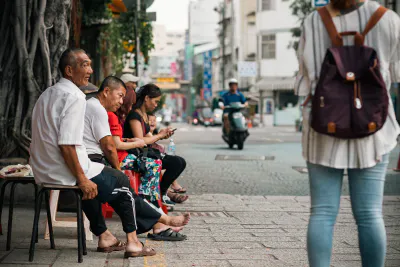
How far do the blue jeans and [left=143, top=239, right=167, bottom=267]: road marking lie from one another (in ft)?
6.05

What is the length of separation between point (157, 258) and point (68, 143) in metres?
1.15

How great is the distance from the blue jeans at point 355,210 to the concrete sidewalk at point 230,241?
5.12ft

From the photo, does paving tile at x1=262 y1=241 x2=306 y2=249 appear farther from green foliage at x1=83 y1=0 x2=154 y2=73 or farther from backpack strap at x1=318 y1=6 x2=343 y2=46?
green foliage at x1=83 y1=0 x2=154 y2=73

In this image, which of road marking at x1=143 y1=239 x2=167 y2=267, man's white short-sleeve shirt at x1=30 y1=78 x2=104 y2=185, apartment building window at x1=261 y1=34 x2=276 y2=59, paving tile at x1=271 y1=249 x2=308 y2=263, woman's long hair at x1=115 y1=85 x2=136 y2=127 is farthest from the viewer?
apartment building window at x1=261 y1=34 x2=276 y2=59

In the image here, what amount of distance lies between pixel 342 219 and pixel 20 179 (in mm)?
3358

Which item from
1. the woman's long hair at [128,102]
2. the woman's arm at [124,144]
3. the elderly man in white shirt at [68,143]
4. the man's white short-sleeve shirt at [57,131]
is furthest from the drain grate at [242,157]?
the man's white short-sleeve shirt at [57,131]

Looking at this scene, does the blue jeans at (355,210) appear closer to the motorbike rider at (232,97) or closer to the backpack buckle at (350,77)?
the backpack buckle at (350,77)

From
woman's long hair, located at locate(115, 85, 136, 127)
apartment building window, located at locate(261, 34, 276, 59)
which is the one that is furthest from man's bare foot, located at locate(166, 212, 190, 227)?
apartment building window, located at locate(261, 34, 276, 59)

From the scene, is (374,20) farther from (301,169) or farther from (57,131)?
(301,169)

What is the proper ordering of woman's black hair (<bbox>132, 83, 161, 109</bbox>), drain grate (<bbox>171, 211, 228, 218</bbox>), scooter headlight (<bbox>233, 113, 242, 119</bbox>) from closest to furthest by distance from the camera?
woman's black hair (<bbox>132, 83, 161, 109</bbox>), drain grate (<bbox>171, 211, 228, 218</bbox>), scooter headlight (<bbox>233, 113, 242, 119</bbox>)

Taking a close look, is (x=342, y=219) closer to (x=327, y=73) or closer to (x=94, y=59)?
(x=327, y=73)

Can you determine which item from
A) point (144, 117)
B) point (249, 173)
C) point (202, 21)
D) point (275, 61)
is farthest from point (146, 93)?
point (202, 21)

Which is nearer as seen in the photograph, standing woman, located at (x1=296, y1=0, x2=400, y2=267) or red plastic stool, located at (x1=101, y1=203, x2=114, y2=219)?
standing woman, located at (x1=296, y1=0, x2=400, y2=267)

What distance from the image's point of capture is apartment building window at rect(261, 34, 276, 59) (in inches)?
2486
